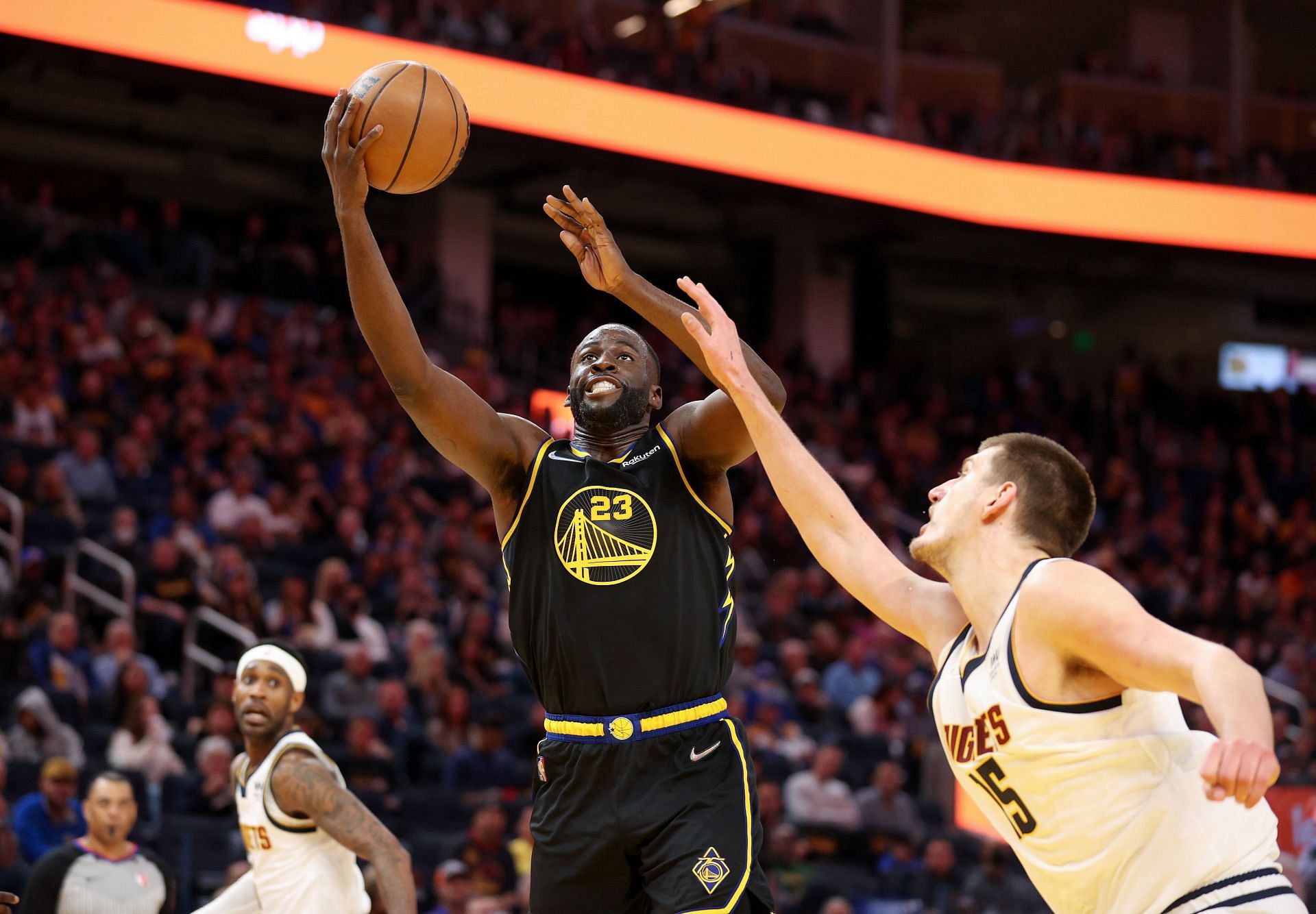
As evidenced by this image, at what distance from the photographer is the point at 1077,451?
67.6 ft

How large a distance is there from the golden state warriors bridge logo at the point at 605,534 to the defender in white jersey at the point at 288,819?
139 cm

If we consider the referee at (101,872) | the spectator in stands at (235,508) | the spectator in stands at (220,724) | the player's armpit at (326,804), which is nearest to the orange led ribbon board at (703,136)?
the spectator in stands at (235,508)

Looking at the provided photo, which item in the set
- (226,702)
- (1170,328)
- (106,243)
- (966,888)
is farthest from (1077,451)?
(226,702)

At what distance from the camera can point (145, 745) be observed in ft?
31.7

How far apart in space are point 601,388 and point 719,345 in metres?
0.75

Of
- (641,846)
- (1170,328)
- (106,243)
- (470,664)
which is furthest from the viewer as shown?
(1170,328)

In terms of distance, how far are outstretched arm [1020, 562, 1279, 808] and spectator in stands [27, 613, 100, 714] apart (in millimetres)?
8462

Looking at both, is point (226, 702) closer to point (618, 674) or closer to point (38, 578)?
point (38, 578)

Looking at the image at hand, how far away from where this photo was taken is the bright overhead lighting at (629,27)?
21.5 meters

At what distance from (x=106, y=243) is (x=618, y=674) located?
13439 millimetres

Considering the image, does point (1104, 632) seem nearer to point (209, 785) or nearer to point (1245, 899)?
point (1245, 899)

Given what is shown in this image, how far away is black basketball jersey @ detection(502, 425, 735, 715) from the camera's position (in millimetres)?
4191

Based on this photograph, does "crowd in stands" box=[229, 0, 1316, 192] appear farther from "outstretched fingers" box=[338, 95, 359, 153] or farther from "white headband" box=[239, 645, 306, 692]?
"outstretched fingers" box=[338, 95, 359, 153]

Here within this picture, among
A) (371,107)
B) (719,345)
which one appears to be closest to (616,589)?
(719,345)
